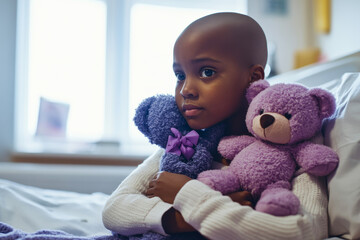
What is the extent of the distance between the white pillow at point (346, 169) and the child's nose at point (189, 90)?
0.89 ft

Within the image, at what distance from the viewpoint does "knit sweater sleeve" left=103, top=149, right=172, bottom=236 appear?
63cm

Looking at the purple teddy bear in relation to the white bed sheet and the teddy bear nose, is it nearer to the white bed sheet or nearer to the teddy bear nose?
the teddy bear nose

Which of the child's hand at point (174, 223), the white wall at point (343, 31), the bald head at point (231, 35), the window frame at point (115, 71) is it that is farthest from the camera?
the window frame at point (115, 71)

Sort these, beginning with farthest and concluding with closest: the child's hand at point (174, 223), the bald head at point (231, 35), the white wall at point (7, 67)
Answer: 1. the white wall at point (7, 67)
2. the bald head at point (231, 35)
3. the child's hand at point (174, 223)

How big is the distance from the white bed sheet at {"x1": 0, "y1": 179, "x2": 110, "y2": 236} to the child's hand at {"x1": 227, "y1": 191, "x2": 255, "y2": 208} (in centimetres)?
40

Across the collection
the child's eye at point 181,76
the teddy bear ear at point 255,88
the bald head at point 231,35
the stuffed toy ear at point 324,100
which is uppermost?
the bald head at point 231,35

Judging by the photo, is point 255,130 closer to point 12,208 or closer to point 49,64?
point 12,208

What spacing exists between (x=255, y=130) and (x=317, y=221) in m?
0.18

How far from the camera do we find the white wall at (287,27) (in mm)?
2076

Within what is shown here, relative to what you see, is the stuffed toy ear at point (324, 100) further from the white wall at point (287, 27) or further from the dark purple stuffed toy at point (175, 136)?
the white wall at point (287, 27)

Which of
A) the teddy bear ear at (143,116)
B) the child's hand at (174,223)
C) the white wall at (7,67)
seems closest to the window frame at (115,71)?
the white wall at (7,67)

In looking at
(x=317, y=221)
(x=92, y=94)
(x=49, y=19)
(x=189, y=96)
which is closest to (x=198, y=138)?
(x=189, y=96)

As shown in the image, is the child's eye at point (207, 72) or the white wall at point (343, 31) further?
the white wall at point (343, 31)

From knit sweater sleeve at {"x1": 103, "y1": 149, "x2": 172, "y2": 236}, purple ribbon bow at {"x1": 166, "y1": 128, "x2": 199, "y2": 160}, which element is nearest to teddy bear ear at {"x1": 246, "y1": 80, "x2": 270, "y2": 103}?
purple ribbon bow at {"x1": 166, "y1": 128, "x2": 199, "y2": 160}
